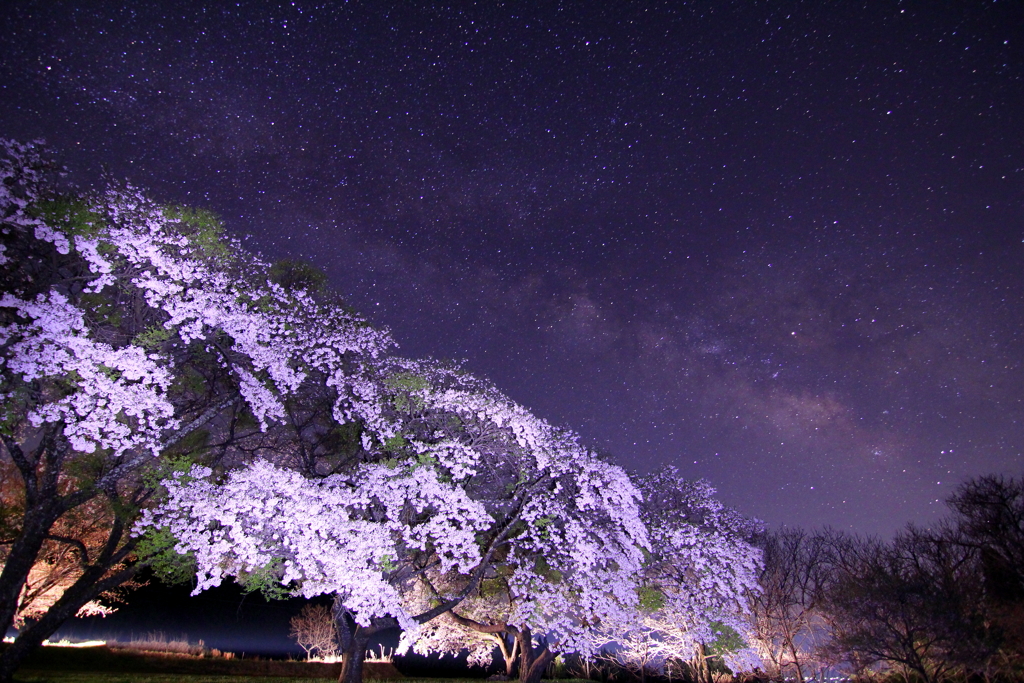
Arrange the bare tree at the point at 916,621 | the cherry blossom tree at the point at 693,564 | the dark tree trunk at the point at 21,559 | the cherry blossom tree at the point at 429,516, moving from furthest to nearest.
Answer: the bare tree at the point at 916,621 → the cherry blossom tree at the point at 693,564 → the cherry blossom tree at the point at 429,516 → the dark tree trunk at the point at 21,559

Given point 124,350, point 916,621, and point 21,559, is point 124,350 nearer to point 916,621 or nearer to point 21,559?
point 21,559

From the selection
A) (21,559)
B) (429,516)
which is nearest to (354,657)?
(429,516)

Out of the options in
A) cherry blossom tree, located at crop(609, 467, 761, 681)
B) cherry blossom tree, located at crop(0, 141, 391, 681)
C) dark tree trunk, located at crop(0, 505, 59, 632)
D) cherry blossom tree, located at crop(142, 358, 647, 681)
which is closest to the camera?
cherry blossom tree, located at crop(0, 141, 391, 681)

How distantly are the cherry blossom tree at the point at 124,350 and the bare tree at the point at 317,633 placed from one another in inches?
871

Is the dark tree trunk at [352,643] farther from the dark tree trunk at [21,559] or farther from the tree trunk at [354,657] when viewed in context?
the dark tree trunk at [21,559]

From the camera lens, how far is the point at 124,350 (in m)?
16.4

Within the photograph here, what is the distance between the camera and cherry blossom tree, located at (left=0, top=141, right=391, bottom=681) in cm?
1570

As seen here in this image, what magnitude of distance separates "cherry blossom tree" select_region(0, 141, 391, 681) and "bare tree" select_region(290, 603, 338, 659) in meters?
22.1

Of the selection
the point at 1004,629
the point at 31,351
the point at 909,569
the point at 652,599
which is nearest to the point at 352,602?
the point at 31,351

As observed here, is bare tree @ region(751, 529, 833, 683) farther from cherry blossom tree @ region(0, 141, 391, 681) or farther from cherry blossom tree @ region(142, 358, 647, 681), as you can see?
cherry blossom tree @ region(0, 141, 391, 681)

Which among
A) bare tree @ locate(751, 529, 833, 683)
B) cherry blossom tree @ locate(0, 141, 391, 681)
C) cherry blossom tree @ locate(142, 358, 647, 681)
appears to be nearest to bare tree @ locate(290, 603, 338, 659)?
cherry blossom tree @ locate(142, 358, 647, 681)

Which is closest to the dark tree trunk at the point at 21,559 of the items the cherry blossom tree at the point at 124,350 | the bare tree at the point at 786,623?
the cherry blossom tree at the point at 124,350

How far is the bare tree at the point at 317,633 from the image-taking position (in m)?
39.8

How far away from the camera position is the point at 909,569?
4050cm
